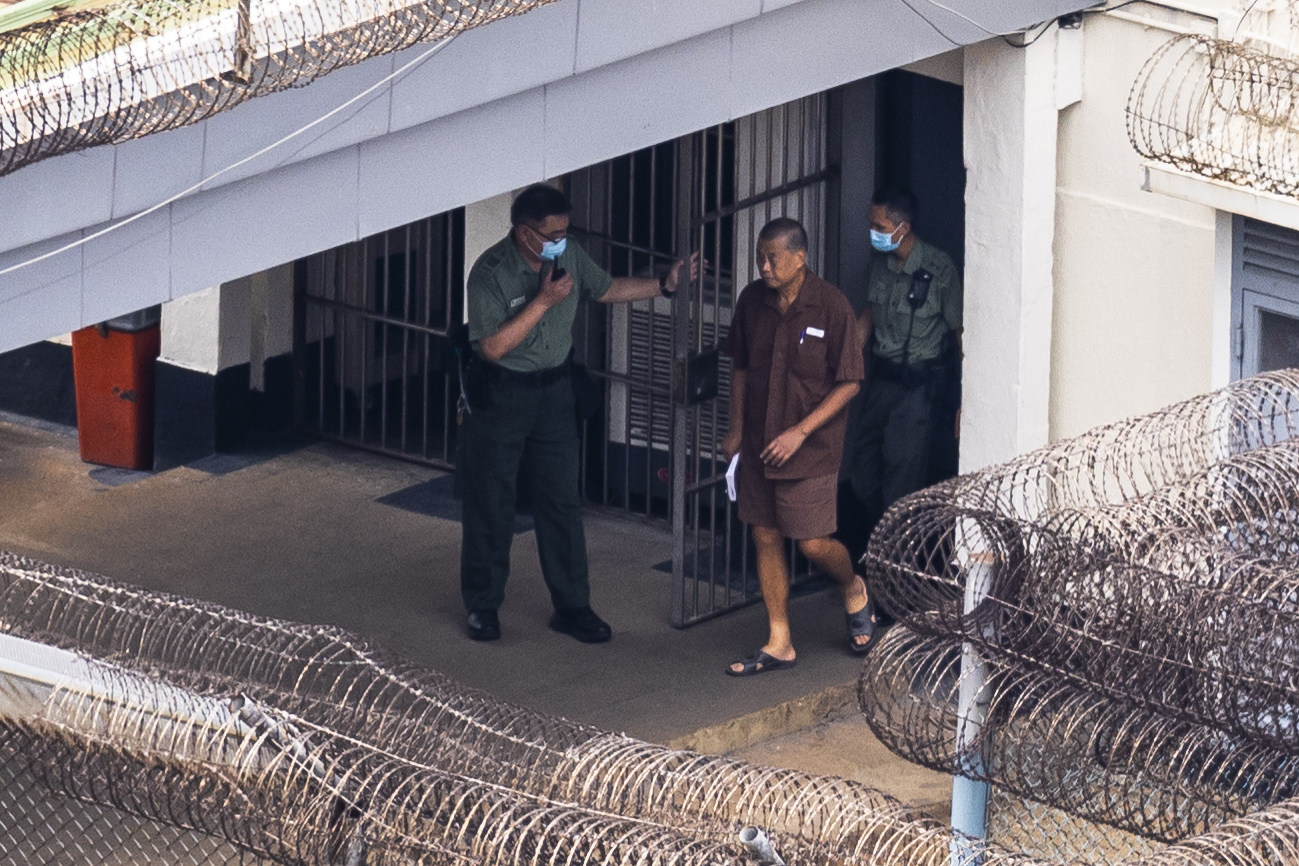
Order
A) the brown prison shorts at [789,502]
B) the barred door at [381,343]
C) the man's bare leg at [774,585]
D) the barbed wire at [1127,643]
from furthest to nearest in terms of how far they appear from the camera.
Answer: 1. the barred door at [381,343]
2. the man's bare leg at [774,585]
3. the brown prison shorts at [789,502]
4. the barbed wire at [1127,643]

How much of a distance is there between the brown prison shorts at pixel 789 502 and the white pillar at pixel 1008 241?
566mm

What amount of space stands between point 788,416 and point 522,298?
3.46ft

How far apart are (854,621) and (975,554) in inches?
125

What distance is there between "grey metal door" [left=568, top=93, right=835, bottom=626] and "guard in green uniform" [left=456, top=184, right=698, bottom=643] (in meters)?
0.35

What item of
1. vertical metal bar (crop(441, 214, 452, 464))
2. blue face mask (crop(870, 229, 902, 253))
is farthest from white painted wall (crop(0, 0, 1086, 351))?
vertical metal bar (crop(441, 214, 452, 464))

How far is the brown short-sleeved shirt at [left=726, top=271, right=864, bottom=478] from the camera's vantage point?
830 cm

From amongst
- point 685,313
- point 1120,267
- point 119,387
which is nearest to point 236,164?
point 685,313

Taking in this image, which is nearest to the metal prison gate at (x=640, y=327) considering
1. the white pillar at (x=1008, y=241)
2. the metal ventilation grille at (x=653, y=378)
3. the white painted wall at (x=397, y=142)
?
the metal ventilation grille at (x=653, y=378)

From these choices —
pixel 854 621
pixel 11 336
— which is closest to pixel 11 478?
pixel 854 621

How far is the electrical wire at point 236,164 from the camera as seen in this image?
591cm

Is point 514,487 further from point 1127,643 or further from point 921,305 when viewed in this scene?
point 1127,643

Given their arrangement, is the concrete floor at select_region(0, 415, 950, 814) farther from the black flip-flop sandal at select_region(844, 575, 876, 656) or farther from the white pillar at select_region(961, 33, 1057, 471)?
the white pillar at select_region(961, 33, 1057, 471)

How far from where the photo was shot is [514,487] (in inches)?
343

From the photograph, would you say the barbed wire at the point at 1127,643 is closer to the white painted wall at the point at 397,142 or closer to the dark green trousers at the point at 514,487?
the white painted wall at the point at 397,142
